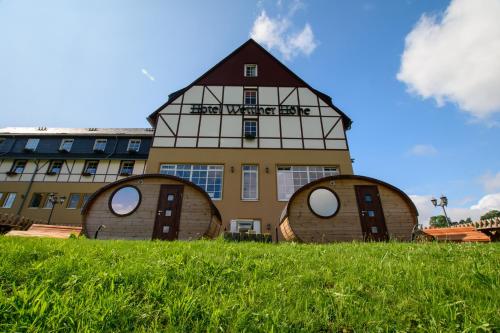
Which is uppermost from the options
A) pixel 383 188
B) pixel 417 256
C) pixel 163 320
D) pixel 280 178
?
pixel 280 178

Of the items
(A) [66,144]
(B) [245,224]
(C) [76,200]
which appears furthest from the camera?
(A) [66,144]

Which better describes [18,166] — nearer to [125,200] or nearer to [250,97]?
[250,97]

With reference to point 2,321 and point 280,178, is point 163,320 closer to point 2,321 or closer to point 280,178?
point 2,321

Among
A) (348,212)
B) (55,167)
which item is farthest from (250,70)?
(55,167)

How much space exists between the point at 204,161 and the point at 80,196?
1590 cm

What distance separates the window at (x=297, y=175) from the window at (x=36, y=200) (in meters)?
23.6

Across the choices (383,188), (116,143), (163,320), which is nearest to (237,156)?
(383,188)

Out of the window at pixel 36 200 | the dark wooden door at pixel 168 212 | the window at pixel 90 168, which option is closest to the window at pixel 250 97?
the dark wooden door at pixel 168 212

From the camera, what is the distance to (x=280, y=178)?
15.9 m

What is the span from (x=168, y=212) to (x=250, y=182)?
7.38m

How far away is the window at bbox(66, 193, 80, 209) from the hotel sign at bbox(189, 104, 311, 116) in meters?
15.4

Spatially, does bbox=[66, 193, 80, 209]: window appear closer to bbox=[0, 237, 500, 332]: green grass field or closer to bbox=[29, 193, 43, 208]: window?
bbox=[29, 193, 43, 208]: window

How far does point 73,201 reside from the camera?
2402 centimetres

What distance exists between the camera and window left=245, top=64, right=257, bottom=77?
20062 millimetres
